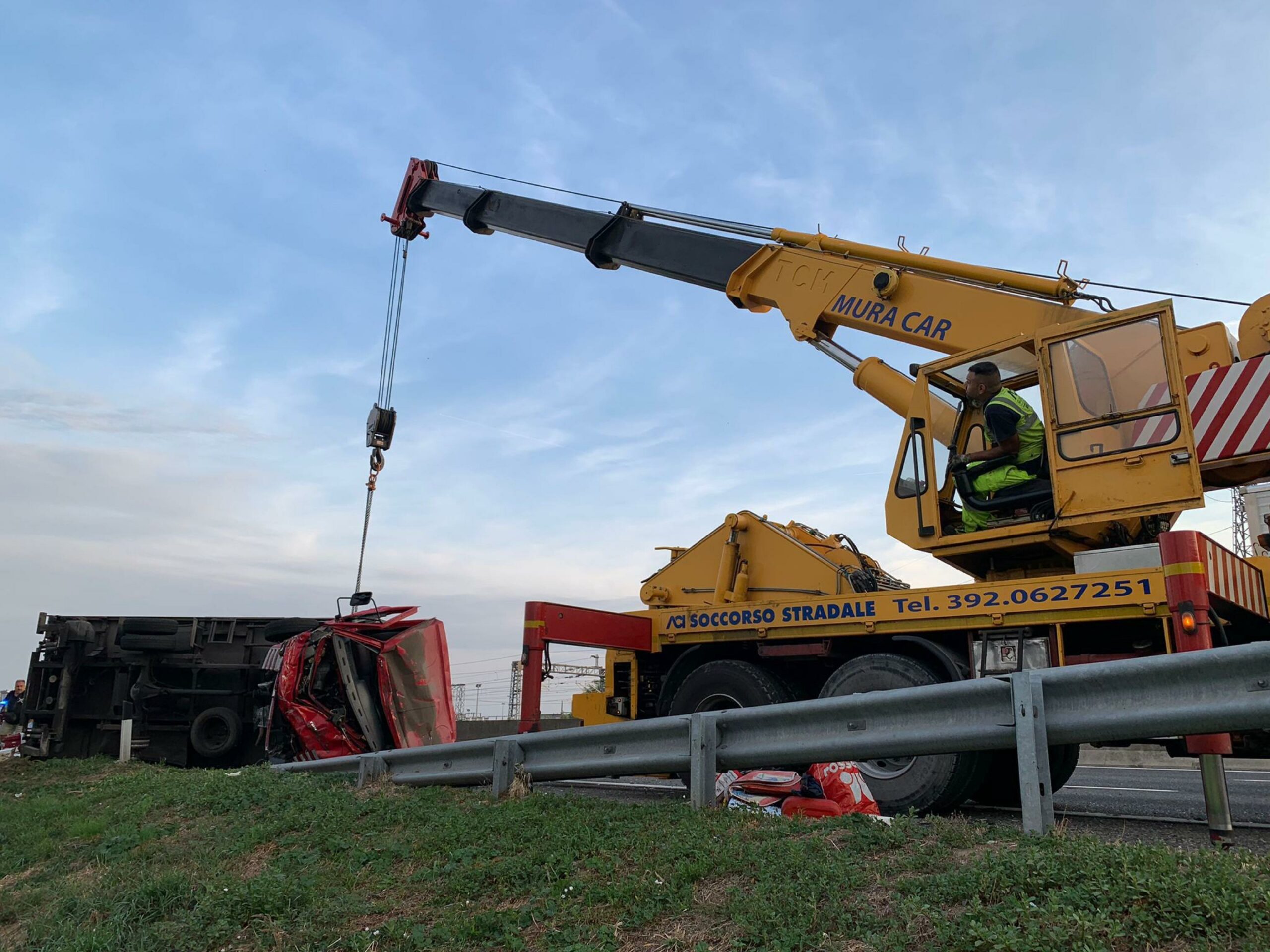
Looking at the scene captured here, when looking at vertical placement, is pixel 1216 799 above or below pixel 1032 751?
below

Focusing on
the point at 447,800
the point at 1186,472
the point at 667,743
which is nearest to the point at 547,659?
the point at 447,800

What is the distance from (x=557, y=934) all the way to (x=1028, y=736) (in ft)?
6.53

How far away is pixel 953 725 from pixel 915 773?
7.20 feet

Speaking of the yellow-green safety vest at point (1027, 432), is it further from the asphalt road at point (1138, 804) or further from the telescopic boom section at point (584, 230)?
the telescopic boom section at point (584, 230)

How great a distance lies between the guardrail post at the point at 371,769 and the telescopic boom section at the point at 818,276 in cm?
538

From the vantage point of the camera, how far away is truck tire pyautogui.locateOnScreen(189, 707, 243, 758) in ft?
39.7

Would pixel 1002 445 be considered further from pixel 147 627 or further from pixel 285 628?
pixel 147 627

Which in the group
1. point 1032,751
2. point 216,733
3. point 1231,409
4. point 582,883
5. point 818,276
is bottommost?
point 582,883

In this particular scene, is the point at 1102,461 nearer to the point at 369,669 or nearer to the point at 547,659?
the point at 547,659

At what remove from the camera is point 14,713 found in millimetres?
13227

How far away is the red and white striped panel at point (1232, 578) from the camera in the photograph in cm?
546

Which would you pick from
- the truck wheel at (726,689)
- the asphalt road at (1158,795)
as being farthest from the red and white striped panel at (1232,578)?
the truck wheel at (726,689)

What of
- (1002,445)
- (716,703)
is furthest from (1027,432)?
(716,703)

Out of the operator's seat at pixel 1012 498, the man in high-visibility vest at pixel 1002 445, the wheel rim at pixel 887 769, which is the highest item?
the man in high-visibility vest at pixel 1002 445
